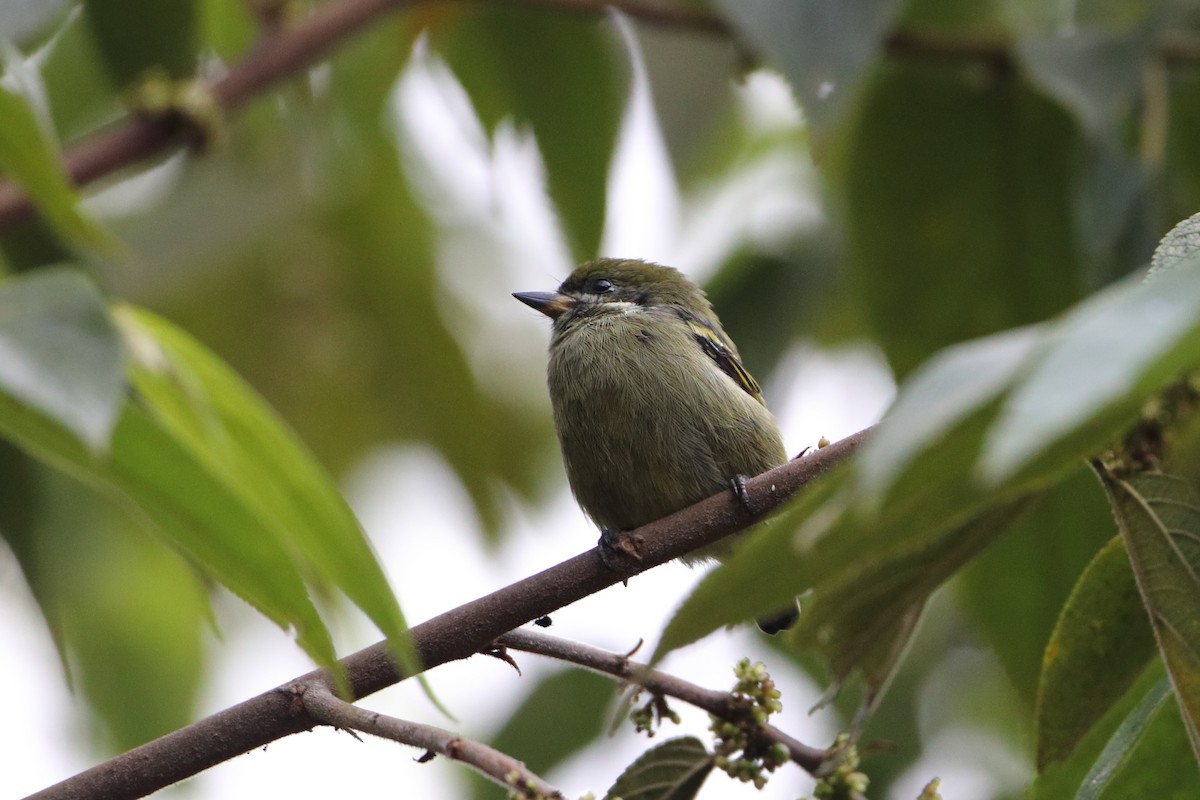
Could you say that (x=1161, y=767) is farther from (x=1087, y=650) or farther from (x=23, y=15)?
(x=23, y=15)

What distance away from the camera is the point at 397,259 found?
4.66m

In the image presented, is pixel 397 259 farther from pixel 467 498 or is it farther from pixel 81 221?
pixel 81 221

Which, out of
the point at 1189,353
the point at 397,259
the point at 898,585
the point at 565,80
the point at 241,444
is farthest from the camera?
the point at 397,259

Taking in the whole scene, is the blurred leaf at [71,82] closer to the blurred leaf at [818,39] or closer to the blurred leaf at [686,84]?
the blurred leaf at [686,84]

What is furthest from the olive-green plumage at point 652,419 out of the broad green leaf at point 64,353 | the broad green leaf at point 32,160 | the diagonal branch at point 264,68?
the broad green leaf at point 64,353

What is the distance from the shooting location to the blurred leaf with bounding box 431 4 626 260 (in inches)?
→ 145

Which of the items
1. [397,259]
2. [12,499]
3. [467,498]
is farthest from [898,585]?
[397,259]

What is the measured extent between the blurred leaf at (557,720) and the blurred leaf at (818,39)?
2.09 meters

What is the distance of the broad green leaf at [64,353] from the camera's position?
4.25 ft

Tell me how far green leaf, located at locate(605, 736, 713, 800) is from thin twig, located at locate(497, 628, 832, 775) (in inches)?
4.3

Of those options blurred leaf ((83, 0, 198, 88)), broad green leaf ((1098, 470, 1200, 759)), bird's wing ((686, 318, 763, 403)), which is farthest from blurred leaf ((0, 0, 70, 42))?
bird's wing ((686, 318, 763, 403))

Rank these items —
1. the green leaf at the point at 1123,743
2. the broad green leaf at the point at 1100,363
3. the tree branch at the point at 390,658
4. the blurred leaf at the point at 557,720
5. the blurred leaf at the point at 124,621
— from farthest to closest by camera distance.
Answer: the blurred leaf at the point at 557,720 → the blurred leaf at the point at 124,621 → the green leaf at the point at 1123,743 → the tree branch at the point at 390,658 → the broad green leaf at the point at 1100,363

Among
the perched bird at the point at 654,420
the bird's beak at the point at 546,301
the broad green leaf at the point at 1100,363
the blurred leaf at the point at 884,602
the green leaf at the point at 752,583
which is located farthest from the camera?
the bird's beak at the point at 546,301

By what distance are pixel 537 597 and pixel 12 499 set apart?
1.38 m
